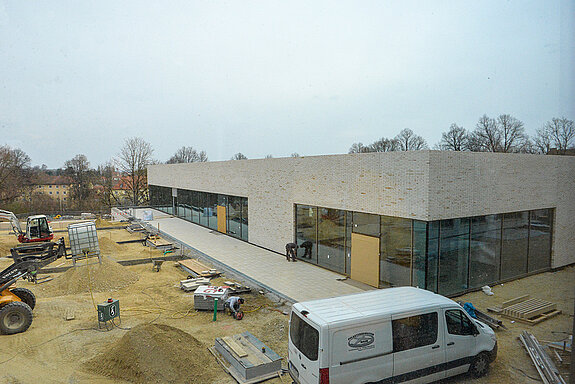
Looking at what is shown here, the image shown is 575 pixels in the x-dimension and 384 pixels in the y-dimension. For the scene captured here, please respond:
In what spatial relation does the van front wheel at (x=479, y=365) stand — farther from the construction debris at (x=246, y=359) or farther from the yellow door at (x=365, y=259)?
the yellow door at (x=365, y=259)

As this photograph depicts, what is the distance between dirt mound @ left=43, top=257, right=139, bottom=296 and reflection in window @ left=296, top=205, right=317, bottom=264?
5.44 meters

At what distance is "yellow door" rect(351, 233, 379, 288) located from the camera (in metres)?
9.64

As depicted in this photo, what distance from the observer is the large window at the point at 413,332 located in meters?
4.66

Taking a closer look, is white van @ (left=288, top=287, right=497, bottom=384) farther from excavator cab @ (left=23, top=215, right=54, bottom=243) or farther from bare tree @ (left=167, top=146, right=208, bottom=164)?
bare tree @ (left=167, top=146, right=208, bottom=164)

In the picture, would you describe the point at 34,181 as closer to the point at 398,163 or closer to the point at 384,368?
the point at 398,163

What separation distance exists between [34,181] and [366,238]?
53.0 ft

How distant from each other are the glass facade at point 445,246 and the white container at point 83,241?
710 cm

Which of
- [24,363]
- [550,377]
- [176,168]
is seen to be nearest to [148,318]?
[24,363]

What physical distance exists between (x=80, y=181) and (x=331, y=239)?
87.6ft

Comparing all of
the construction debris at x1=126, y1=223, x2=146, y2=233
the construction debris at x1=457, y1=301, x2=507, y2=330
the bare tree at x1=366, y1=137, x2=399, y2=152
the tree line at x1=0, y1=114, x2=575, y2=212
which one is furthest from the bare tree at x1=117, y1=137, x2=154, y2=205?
the construction debris at x1=457, y1=301, x2=507, y2=330

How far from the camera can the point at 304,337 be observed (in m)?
4.86

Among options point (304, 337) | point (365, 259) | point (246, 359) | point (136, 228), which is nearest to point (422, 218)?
point (365, 259)

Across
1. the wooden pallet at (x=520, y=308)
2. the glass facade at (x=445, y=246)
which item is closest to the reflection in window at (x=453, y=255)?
the glass facade at (x=445, y=246)

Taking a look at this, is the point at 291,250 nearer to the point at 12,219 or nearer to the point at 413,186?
the point at 413,186
